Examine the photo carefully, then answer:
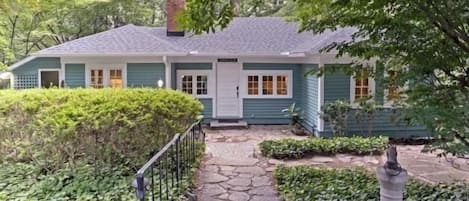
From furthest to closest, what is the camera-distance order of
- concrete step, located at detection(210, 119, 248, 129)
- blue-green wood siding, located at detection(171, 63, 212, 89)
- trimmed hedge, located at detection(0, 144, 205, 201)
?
1. blue-green wood siding, located at detection(171, 63, 212, 89)
2. concrete step, located at detection(210, 119, 248, 129)
3. trimmed hedge, located at detection(0, 144, 205, 201)

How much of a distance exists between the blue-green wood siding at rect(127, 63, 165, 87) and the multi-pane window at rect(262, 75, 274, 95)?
311 centimetres

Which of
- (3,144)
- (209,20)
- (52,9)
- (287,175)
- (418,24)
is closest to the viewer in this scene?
(209,20)

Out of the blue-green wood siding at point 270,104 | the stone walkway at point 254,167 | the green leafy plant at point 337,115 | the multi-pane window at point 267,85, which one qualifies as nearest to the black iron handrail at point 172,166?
the stone walkway at point 254,167

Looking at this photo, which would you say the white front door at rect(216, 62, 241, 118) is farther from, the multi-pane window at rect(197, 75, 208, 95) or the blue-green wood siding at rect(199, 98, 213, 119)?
the multi-pane window at rect(197, 75, 208, 95)

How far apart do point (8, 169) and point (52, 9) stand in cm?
1382

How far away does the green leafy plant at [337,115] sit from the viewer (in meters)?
10.7

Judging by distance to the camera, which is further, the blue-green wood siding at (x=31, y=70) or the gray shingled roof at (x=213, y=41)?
the blue-green wood siding at (x=31, y=70)

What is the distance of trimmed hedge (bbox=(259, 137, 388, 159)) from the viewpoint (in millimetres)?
8320

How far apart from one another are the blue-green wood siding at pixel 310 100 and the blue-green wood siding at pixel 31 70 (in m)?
7.75

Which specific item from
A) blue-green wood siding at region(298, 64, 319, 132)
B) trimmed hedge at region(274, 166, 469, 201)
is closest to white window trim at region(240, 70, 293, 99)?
blue-green wood siding at region(298, 64, 319, 132)

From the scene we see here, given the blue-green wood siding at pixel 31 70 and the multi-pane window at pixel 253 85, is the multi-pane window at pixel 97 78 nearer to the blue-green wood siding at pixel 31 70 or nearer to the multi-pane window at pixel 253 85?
the blue-green wood siding at pixel 31 70

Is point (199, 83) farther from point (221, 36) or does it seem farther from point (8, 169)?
point (8, 169)

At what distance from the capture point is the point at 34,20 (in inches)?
780

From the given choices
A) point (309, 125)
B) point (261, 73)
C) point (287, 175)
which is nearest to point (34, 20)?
point (261, 73)
